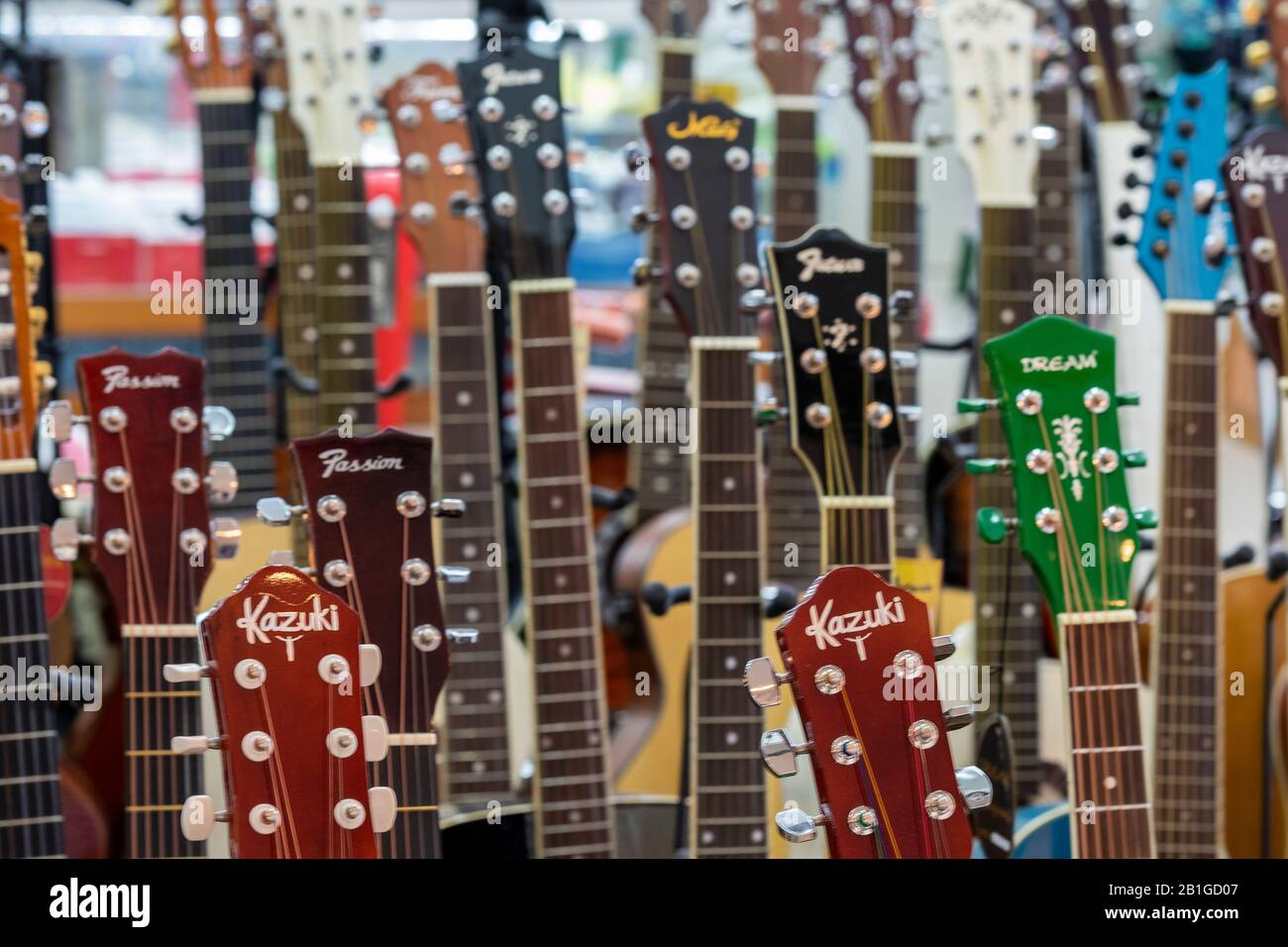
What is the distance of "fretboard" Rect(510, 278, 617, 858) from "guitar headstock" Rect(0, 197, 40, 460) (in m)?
0.58

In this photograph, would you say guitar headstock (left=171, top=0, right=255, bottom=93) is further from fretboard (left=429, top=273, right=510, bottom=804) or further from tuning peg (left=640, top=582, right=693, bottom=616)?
tuning peg (left=640, top=582, right=693, bottom=616)

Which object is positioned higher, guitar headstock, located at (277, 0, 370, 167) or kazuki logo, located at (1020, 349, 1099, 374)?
guitar headstock, located at (277, 0, 370, 167)

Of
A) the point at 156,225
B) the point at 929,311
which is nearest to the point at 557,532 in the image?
the point at 929,311

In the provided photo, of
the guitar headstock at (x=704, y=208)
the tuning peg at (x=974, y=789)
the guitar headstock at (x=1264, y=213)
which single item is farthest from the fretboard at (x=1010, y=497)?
the tuning peg at (x=974, y=789)

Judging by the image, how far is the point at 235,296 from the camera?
2.51 metres

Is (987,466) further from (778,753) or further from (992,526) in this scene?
(778,753)

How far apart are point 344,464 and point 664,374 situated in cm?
121

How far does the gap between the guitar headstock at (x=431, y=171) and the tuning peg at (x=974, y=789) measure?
44.8 inches

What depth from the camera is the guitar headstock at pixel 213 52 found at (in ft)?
8.21

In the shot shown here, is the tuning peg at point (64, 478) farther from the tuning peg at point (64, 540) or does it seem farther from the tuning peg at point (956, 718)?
the tuning peg at point (956, 718)

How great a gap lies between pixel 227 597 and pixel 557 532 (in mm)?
742

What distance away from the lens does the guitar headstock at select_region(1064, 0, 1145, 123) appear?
8.68 ft
